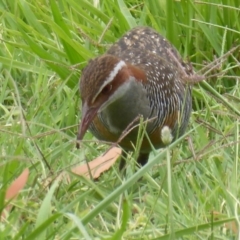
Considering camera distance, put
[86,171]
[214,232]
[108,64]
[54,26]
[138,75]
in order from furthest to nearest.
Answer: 1. [54,26]
2. [138,75]
3. [108,64]
4. [86,171]
5. [214,232]

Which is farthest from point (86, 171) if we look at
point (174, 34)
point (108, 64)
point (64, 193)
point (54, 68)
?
point (174, 34)

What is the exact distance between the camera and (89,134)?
481 cm

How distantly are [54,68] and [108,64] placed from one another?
1195 mm

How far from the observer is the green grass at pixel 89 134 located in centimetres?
336

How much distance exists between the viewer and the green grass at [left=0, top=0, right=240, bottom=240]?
11.0 ft

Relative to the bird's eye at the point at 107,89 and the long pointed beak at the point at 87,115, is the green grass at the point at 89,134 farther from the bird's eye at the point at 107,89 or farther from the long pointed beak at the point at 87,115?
the bird's eye at the point at 107,89

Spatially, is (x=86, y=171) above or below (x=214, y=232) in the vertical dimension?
above

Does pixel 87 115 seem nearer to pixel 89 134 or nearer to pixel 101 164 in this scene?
pixel 101 164

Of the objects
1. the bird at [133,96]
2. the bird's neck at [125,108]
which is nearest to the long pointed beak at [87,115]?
the bird at [133,96]

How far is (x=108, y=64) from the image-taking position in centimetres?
Result: 385

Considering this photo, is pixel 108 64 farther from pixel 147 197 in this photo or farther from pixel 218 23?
pixel 218 23

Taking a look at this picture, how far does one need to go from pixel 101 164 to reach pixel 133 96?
65cm

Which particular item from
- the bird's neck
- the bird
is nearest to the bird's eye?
the bird

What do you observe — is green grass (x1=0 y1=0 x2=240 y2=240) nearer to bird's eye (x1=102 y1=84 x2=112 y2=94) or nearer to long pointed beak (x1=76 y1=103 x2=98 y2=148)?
long pointed beak (x1=76 y1=103 x2=98 y2=148)
